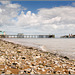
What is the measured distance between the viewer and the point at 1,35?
103 meters

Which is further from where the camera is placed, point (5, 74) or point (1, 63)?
point (1, 63)

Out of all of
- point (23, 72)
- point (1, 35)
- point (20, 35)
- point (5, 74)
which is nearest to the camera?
point (5, 74)

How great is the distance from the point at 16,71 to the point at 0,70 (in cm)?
69

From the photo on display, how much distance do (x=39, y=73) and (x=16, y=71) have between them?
3.35 ft

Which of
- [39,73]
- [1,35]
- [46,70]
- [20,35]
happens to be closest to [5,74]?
[39,73]

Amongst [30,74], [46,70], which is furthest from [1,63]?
[46,70]

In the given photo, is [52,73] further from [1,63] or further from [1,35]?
[1,35]

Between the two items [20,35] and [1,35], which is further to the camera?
[20,35]

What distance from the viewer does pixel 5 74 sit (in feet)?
15.0

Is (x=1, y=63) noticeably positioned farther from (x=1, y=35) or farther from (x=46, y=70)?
(x=1, y=35)

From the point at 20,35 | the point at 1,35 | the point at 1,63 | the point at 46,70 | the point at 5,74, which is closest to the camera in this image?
the point at 5,74

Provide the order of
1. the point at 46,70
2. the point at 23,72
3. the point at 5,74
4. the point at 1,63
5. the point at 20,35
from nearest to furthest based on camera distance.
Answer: the point at 5,74 → the point at 23,72 → the point at 46,70 → the point at 1,63 → the point at 20,35

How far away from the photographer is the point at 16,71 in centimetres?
512

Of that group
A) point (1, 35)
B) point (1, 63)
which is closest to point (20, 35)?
point (1, 35)
